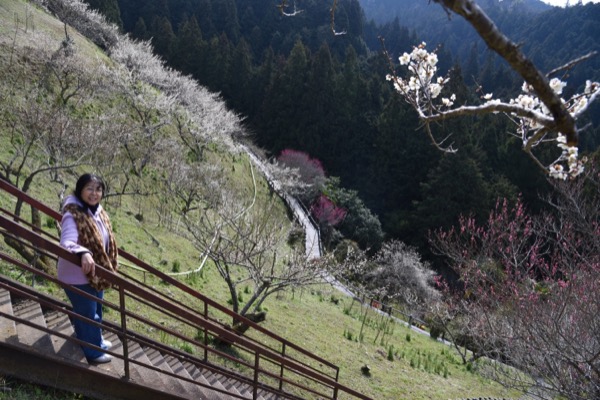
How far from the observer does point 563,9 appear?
60.0 m

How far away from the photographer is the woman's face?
3346 mm

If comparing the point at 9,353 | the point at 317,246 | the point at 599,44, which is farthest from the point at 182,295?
the point at 599,44

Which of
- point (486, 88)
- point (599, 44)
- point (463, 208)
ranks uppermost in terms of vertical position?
point (599, 44)

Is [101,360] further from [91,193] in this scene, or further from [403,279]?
[403,279]

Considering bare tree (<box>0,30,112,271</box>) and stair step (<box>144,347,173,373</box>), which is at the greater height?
bare tree (<box>0,30,112,271</box>)

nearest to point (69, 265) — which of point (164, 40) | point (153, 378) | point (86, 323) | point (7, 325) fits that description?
point (86, 323)

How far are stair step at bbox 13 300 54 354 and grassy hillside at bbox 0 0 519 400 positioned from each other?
18.2 feet

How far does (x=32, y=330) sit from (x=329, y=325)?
900cm

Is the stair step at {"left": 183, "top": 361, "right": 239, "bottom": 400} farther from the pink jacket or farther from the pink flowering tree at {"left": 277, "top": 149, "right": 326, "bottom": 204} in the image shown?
the pink flowering tree at {"left": 277, "top": 149, "right": 326, "bottom": 204}

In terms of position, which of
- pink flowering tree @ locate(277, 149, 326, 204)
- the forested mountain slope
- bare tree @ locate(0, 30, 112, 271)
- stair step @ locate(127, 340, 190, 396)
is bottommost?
stair step @ locate(127, 340, 190, 396)

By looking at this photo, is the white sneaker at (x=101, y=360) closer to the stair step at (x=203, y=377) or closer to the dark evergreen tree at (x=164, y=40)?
the stair step at (x=203, y=377)

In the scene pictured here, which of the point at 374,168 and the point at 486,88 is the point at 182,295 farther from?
the point at 486,88

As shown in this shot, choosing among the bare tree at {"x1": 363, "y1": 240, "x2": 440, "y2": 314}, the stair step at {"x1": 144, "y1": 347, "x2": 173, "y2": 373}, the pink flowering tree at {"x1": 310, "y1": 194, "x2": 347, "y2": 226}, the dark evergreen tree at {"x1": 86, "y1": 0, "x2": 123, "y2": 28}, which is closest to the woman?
the stair step at {"x1": 144, "y1": 347, "x2": 173, "y2": 373}

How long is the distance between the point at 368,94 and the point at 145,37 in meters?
19.7
